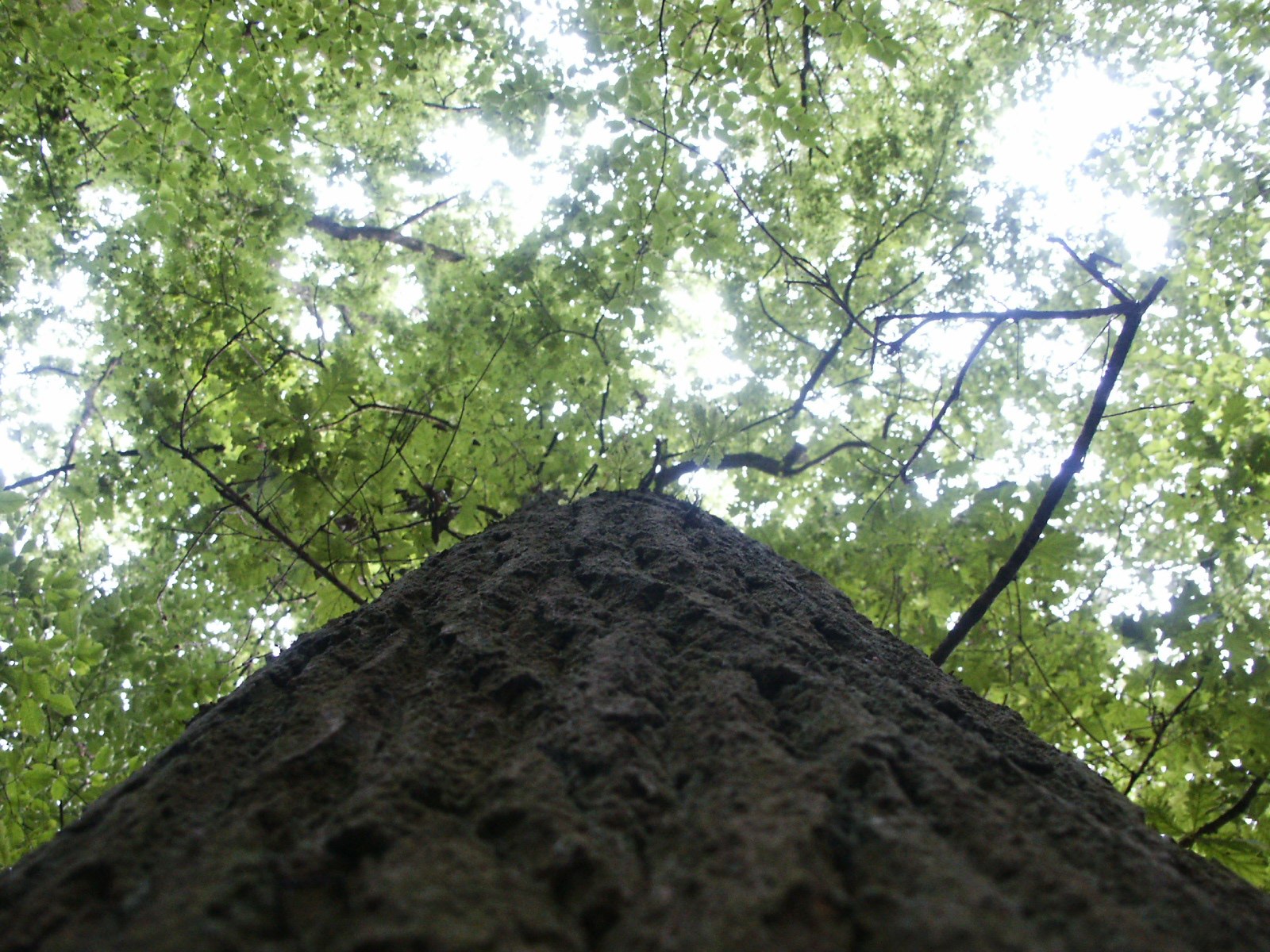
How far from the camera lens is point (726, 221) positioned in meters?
4.19

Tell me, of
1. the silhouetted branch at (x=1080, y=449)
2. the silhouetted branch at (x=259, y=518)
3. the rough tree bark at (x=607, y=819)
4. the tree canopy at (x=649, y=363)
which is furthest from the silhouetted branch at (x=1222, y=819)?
the silhouetted branch at (x=259, y=518)

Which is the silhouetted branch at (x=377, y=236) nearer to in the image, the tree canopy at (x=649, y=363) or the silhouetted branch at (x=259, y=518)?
the tree canopy at (x=649, y=363)

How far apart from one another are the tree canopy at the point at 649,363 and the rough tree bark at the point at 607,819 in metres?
1.61

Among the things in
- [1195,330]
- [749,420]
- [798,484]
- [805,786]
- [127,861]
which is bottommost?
[127,861]

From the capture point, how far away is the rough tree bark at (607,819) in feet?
2.47

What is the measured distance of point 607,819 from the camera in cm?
95

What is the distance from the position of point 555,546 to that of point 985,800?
142cm

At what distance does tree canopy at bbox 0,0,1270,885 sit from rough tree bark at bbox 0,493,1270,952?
161 centimetres

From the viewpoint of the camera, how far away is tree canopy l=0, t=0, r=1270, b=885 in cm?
340

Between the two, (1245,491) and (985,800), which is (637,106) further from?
(1245,491)

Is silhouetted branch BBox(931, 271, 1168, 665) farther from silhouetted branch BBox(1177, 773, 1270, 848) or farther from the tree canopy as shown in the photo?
silhouetted branch BBox(1177, 773, 1270, 848)

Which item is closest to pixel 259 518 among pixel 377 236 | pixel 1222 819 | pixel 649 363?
pixel 649 363

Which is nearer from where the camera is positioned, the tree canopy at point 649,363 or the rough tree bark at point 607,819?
the rough tree bark at point 607,819

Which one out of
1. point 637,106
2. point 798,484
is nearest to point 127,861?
point 637,106
